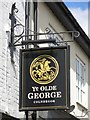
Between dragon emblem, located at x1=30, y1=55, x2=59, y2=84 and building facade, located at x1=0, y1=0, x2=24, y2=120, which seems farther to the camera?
building facade, located at x1=0, y1=0, x2=24, y2=120

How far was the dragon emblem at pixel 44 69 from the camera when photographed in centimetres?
1078

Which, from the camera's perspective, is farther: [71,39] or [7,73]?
[71,39]

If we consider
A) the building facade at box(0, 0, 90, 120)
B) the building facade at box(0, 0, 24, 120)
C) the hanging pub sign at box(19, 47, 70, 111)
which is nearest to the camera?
the hanging pub sign at box(19, 47, 70, 111)

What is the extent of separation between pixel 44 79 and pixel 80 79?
8.57 m

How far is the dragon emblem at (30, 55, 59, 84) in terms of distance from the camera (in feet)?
35.4

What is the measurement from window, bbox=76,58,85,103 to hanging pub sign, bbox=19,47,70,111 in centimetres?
773

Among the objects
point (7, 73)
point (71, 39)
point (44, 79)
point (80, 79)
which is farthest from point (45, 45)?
point (80, 79)

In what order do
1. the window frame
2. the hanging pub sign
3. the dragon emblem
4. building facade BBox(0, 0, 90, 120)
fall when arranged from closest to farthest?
the hanging pub sign
the dragon emblem
building facade BBox(0, 0, 90, 120)
the window frame

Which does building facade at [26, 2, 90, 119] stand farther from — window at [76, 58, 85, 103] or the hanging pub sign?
the hanging pub sign

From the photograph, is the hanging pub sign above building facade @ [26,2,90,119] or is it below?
below

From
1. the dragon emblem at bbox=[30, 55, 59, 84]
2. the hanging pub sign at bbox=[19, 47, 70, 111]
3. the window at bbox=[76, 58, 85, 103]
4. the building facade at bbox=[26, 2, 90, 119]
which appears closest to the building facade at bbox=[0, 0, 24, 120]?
the hanging pub sign at bbox=[19, 47, 70, 111]

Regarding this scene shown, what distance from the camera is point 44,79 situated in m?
10.8

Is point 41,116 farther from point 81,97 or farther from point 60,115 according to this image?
point 81,97

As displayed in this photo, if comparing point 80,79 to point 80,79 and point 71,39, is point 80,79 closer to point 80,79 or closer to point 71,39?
point 80,79
